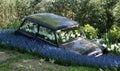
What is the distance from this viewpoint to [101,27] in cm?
1712

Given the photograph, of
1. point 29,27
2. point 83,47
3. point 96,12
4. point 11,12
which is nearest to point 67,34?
point 83,47

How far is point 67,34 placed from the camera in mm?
12086

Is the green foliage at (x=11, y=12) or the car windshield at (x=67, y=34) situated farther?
the green foliage at (x=11, y=12)

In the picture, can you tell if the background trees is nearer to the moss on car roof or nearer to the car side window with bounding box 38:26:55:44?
the moss on car roof

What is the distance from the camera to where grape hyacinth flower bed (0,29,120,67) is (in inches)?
400

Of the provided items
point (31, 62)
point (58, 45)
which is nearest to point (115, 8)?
point (58, 45)

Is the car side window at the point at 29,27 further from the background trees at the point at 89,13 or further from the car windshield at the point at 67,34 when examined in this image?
the background trees at the point at 89,13

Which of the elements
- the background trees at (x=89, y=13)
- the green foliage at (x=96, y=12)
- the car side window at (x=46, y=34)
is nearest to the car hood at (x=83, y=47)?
the car side window at (x=46, y=34)

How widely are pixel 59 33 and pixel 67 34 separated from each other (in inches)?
12.5

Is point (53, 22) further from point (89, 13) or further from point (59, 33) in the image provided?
point (89, 13)

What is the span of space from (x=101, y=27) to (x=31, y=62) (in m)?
7.50

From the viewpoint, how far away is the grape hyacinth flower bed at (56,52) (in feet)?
33.3

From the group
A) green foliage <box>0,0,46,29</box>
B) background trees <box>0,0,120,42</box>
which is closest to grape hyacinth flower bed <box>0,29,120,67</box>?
green foliage <box>0,0,46,29</box>

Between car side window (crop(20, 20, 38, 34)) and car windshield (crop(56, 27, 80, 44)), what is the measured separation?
3.30 feet
